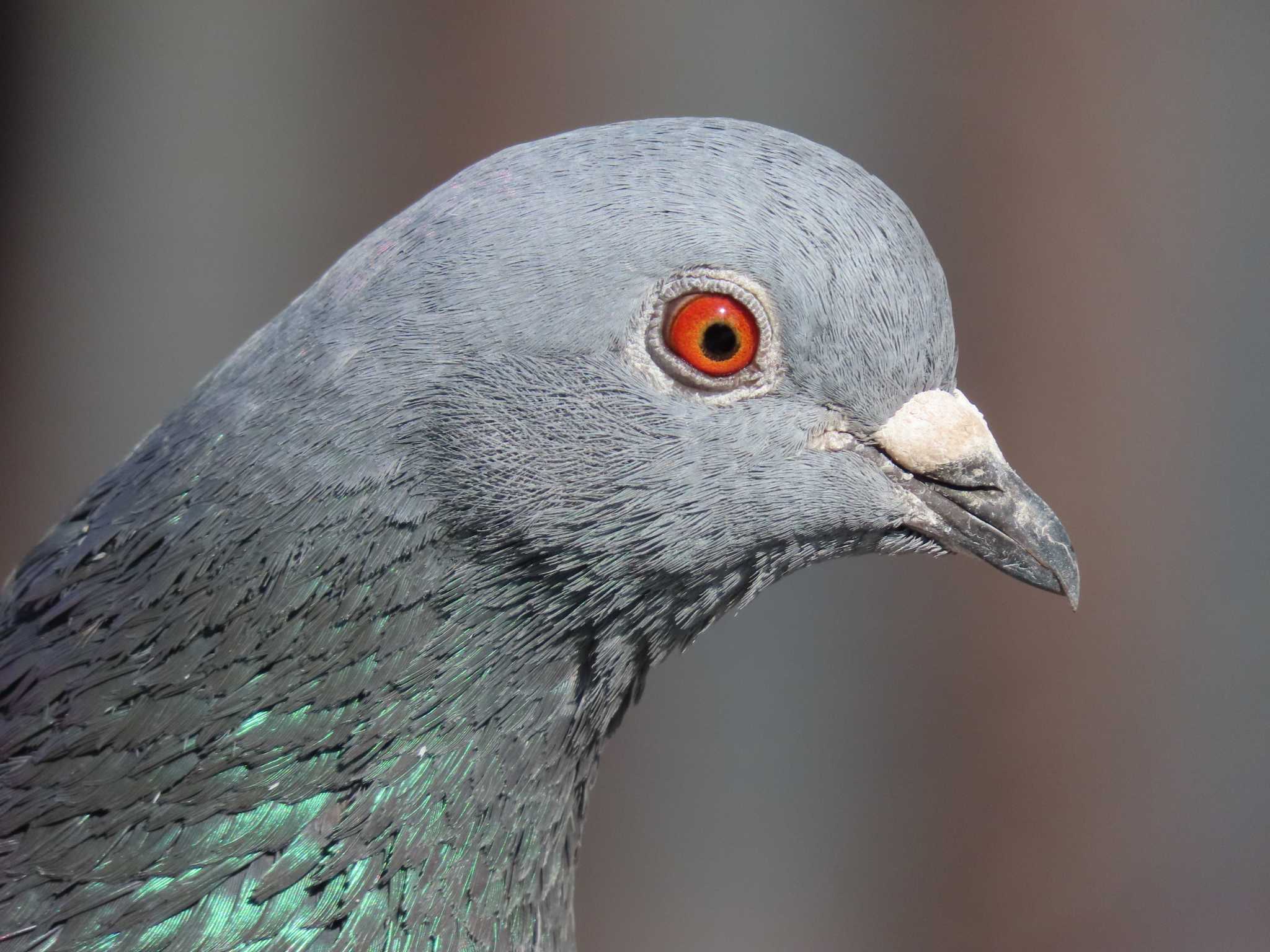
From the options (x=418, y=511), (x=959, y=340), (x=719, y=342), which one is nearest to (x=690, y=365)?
(x=719, y=342)

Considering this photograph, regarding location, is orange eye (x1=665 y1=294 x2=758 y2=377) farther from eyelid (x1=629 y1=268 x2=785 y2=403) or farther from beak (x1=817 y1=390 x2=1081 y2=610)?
beak (x1=817 y1=390 x2=1081 y2=610)

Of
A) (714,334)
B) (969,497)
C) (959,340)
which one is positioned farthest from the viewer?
(959,340)

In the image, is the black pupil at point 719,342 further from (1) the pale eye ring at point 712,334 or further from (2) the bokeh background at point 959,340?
(2) the bokeh background at point 959,340

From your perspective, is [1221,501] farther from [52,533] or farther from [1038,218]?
[52,533]

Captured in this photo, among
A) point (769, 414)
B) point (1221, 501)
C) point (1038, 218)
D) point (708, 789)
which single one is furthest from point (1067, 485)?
point (769, 414)

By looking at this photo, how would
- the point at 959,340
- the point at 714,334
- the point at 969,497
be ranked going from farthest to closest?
the point at 959,340
the point at 969,497
the point at 714,334

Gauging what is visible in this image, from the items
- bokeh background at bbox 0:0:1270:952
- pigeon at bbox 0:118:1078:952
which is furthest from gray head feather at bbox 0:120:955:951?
bokeh background at bbox 0:0:1270:952

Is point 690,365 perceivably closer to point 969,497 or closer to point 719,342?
point 719,342
